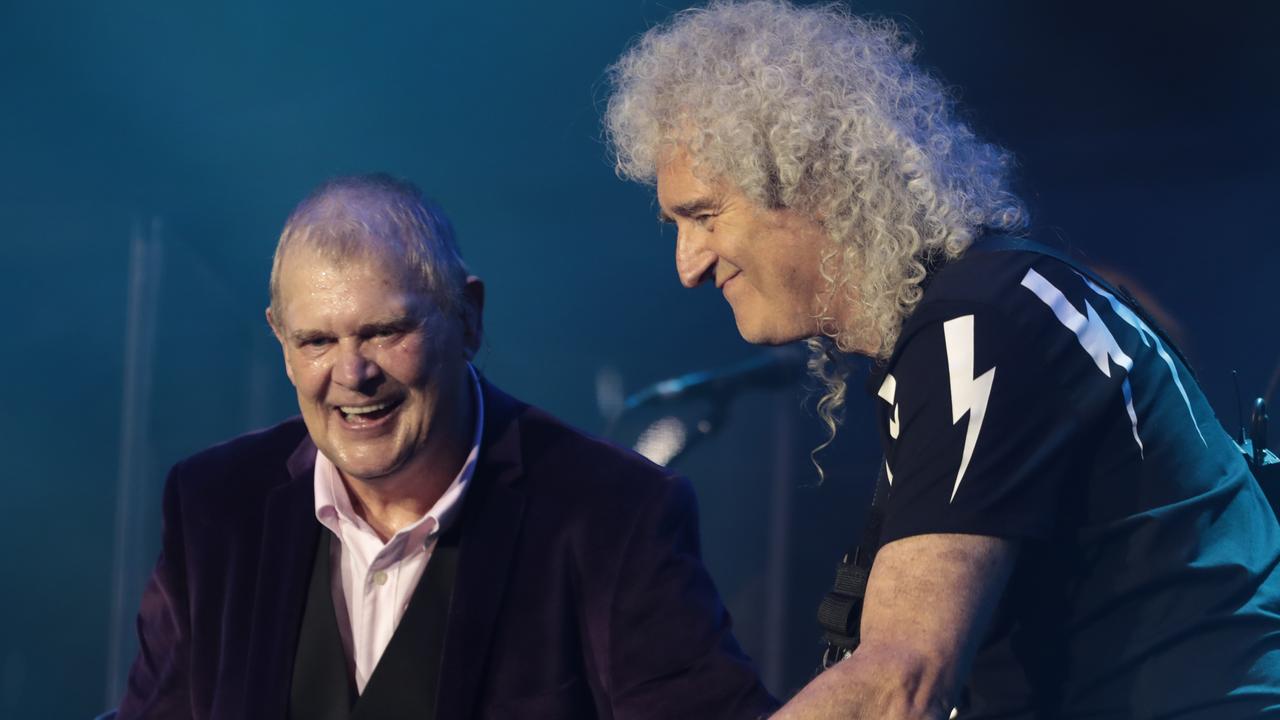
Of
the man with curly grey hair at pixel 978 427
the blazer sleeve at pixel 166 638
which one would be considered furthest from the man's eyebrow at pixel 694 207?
the blazer sleeve at pixel 166 638

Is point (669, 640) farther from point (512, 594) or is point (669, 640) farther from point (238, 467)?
point (238, 467)

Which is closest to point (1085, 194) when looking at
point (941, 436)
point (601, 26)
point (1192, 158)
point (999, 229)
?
point (1192, 158)

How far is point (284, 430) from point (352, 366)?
442mm

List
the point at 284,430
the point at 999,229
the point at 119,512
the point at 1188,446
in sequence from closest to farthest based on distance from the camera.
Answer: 1. the point at 1188,446
2. the point at 999,229
3. the point at 284,430
4. the point at 119,512

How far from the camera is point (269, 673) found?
2186mm

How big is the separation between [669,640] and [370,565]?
1.92 ft

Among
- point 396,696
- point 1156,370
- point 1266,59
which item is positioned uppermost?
point 1266,59

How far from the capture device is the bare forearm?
1.22m

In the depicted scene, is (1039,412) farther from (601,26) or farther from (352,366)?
(601,26)

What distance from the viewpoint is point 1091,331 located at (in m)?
1.39

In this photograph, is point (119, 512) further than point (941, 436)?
Yes

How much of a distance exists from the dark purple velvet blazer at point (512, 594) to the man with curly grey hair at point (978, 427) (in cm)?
63

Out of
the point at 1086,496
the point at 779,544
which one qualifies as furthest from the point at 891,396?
the point at 779,544

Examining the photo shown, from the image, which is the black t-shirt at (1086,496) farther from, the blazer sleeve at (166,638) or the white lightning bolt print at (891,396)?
the blazer sleeve at (166,638)
